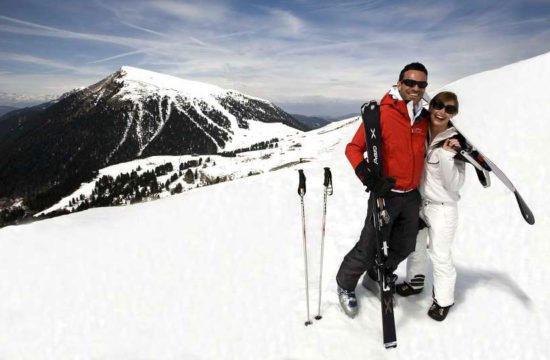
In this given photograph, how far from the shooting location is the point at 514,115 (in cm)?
1438

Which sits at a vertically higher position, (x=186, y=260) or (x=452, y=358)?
(x=186, y=260)

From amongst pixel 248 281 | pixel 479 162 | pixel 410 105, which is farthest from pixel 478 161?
pixel 248 281

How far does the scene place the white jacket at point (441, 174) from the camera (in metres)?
5.56

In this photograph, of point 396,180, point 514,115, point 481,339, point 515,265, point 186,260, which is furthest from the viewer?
point 514,115

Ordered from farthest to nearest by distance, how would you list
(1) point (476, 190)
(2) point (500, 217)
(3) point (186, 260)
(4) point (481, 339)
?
(1) point (476, 190) < (2) point (500, 217) < (3) point (186, 260) < (4) point (481, 339)

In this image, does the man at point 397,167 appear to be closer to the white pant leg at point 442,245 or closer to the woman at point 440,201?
the woman at point 440,201

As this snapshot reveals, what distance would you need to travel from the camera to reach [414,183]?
19.0 ft

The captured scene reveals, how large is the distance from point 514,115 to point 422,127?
1180 centimetres

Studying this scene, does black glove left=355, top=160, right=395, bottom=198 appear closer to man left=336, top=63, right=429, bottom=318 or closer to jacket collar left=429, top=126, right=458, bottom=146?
man left=336, top=63, right=429, bottom=318

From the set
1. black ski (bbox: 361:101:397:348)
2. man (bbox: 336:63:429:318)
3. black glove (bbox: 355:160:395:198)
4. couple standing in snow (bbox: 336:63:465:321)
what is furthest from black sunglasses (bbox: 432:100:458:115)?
black glove (bbox: 355:160:395:198)

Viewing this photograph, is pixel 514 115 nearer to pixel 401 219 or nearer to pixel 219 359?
pixel 401 219

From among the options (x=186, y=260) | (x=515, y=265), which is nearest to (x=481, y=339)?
(x=515, y=265)

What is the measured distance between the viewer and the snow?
6.07 metres

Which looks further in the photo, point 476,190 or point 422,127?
point 476,190
